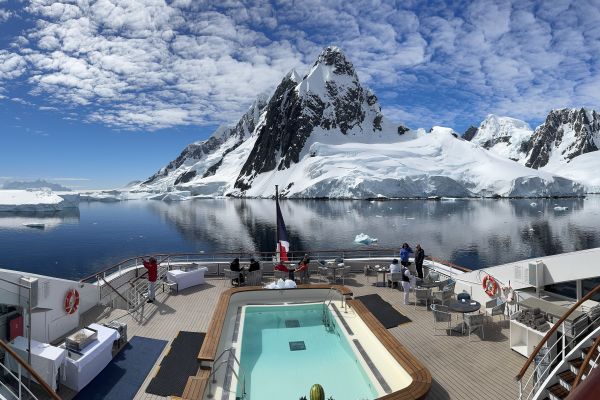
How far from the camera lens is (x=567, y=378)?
5531mm

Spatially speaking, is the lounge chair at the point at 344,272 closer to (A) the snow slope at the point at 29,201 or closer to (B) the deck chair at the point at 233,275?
(B) the deck chair at the point at 233,275

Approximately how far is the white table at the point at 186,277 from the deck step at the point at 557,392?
11.3 m

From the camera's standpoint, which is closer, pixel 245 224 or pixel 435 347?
pixel 435 347

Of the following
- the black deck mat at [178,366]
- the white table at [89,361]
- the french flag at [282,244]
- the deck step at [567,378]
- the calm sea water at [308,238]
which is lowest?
the calm sea water at [308,238]

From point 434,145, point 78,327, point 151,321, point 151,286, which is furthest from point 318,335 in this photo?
point 434,145

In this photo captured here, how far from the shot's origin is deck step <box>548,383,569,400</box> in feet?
17.6

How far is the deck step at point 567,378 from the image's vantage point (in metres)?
5.39

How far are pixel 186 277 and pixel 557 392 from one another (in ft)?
37.7

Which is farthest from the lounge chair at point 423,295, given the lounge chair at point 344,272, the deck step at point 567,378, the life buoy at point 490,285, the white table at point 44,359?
the white table at point 44,359

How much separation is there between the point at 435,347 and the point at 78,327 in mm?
8916

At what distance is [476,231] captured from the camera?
57.7 meters

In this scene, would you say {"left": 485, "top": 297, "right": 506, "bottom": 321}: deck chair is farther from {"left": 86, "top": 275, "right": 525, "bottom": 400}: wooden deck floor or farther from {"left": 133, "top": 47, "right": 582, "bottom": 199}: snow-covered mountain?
{"left": 133, "top": 47, "right": 582, "bottom": 199}: snow-covered mountain

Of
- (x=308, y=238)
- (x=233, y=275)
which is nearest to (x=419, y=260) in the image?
(x=233, y=275)

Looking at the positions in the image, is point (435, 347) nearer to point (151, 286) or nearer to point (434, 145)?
point (151, 286)
